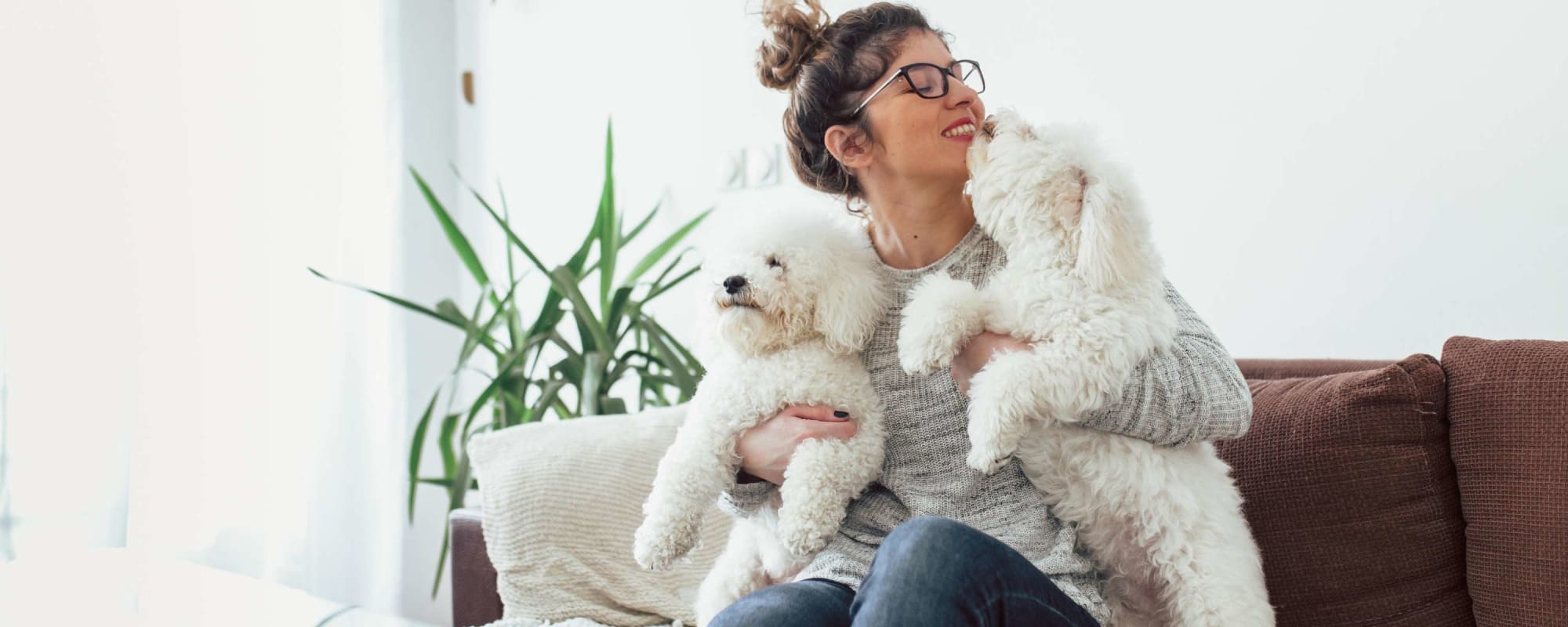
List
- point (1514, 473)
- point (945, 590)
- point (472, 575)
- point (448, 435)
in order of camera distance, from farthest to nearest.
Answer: point (448, 435) < point (472, 575) < point (1514, 473) < point (945, 590)

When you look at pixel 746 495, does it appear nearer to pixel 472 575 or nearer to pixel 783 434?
pixel 783 434

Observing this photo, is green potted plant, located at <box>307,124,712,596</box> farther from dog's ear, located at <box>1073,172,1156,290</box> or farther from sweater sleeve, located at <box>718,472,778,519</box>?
dog's ear, located at <box>1073,172,1156,290</box>

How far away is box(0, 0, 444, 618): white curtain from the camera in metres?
2.40

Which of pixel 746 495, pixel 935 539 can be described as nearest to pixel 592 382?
pixel 746 495

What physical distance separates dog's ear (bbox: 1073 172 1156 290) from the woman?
11 centimetres

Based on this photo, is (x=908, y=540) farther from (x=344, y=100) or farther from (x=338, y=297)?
(x=344, y=100)

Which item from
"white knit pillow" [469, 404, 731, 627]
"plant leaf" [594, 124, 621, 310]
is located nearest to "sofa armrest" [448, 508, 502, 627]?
"white knit pillow" [469, 404, 731, 627]

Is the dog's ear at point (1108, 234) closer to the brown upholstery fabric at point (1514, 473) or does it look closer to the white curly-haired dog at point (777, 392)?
the white curly-haired dog at point (777, 392)

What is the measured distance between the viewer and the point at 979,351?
3.92ft

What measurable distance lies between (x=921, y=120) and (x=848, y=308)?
0.85 feet

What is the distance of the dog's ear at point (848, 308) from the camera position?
50.7 inches

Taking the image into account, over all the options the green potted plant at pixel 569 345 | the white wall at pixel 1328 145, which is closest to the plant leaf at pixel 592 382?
the green potted plant at pixel 569 345

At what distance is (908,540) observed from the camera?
1055 mm

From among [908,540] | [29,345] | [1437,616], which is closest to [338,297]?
[29,345]
